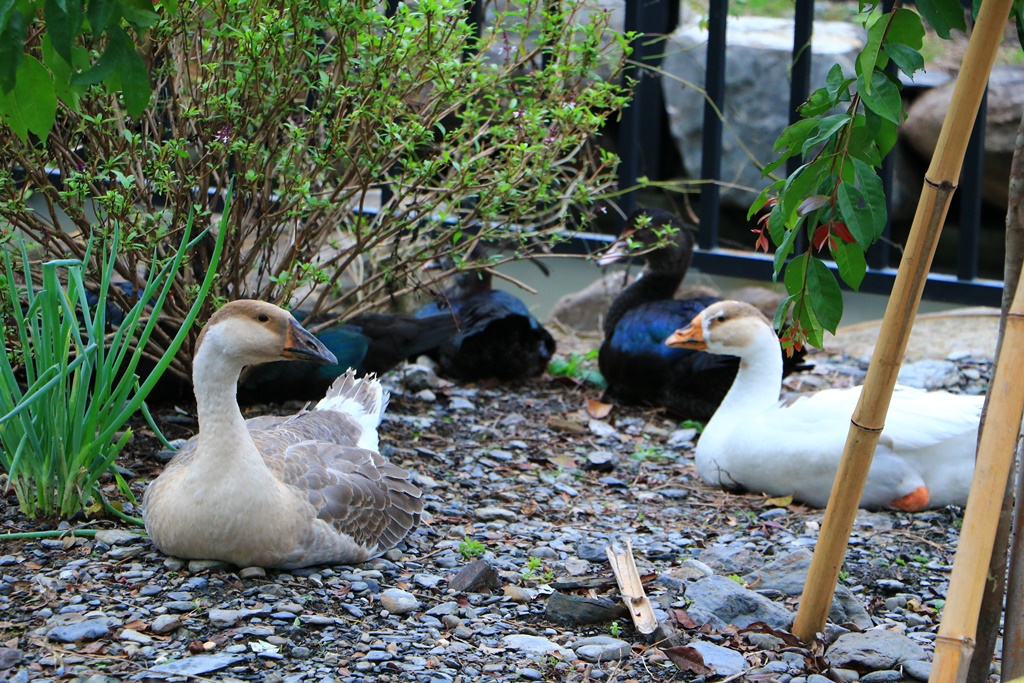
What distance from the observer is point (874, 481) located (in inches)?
145

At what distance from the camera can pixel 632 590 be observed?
2793mm

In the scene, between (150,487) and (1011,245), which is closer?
(1011,245)

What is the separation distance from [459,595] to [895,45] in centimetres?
170

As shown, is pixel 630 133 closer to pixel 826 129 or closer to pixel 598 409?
pixel 598 409

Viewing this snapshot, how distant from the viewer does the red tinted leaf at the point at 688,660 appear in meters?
2.44

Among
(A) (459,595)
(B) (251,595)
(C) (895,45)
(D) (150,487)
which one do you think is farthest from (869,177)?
(D) (150,487)

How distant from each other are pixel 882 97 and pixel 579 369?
11.6ft

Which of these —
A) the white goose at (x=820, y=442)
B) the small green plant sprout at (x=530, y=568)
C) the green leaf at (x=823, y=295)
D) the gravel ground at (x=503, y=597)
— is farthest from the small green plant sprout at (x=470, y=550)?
the green leaf at (x=823, y=295)

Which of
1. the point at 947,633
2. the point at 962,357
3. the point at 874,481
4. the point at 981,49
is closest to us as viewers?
the point at 947,633

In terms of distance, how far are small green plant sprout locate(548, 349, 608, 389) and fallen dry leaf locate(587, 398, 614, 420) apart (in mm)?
263

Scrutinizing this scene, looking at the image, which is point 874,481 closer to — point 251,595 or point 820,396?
point 820,396

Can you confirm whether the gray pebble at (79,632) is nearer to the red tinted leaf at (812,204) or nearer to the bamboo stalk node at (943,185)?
the red tinted leaf at (812,204)

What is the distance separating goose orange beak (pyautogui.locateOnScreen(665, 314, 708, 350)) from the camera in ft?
14.0

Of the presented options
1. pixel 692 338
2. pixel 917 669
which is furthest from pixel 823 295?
pixel 692 338
